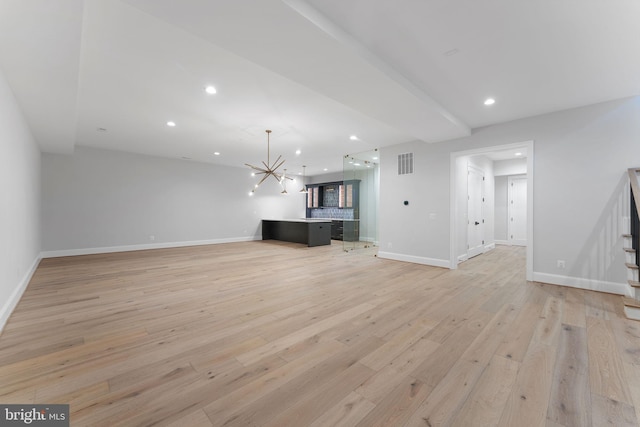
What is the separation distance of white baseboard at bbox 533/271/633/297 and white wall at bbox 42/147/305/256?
901cm

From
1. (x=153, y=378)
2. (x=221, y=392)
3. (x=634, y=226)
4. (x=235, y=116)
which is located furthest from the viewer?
(x=235, y=116)

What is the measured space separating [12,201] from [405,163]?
6725 millimetres

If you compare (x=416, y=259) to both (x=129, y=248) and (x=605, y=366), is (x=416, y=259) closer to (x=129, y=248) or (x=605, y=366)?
(x=605, y=366)

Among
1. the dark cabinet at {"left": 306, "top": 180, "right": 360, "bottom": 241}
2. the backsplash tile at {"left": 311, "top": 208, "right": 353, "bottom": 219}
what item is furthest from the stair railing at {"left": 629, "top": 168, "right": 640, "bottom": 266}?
the backsplash tile at {"left": 311, "top": 208, "right": 353, "bottom": 219}

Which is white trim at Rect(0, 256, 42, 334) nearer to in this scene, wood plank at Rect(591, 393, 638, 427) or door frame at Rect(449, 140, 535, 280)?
wood plank at Rect(591, 393, 638, 427)

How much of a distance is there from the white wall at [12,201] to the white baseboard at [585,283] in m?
7.13

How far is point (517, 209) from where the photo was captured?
8469 millimetres

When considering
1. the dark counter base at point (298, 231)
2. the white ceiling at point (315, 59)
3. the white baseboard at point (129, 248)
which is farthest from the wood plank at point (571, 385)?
the white baseboard at point (129, 248)

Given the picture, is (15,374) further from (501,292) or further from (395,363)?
(501,292)

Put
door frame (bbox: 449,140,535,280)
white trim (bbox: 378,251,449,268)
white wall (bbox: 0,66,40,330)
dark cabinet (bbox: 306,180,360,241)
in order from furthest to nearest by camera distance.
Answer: dark cabinet (bbox: 306,180,360,241) < white trim (bbox: 378,251,449,268) < door frame (bbox: 449,140,535,280) < white wall (bbox: 0,66,40,330)

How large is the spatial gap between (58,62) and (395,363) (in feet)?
14.1

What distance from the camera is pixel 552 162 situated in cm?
414

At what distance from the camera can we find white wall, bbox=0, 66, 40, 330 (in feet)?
8.86

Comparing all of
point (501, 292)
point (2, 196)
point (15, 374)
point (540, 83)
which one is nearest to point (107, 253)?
point (2, 196)
